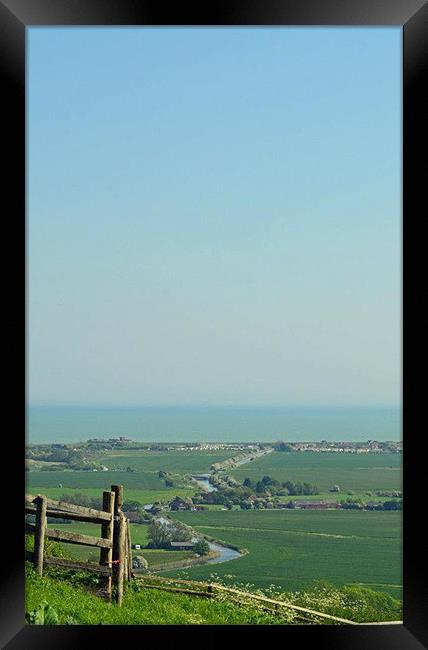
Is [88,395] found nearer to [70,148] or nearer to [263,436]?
[263,436]

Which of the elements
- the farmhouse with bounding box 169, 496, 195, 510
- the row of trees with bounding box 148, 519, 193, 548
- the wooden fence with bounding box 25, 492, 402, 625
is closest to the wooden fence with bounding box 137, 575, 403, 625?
the wooden fence with bounding box 25, 492, 402, 625

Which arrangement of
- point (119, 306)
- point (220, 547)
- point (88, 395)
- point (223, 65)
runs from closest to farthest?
1. point (220, 547)
2. point (88, 395)
3. point (119, 306)
4. point (223, 65)

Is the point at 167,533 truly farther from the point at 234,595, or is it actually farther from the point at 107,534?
the point at 107,534

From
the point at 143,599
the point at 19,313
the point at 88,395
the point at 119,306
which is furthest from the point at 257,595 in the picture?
the point at 119,306

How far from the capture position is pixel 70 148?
10.8 m

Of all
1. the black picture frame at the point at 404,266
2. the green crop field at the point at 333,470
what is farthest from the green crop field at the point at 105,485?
the black picture frame at the point at 404,266

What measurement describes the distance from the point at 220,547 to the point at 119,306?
153 inches

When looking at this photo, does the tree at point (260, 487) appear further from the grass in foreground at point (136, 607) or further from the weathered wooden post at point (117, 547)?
the weathered wooden post at point (117, 547)

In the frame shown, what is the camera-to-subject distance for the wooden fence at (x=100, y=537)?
410 cm

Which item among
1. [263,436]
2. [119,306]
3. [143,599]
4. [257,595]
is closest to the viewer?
[143,599]

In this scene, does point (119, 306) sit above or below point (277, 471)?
above

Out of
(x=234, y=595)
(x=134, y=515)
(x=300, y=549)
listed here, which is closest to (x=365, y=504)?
(x=300, y=549)

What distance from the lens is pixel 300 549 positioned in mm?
8906

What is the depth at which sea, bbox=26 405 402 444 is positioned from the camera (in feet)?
27.5
